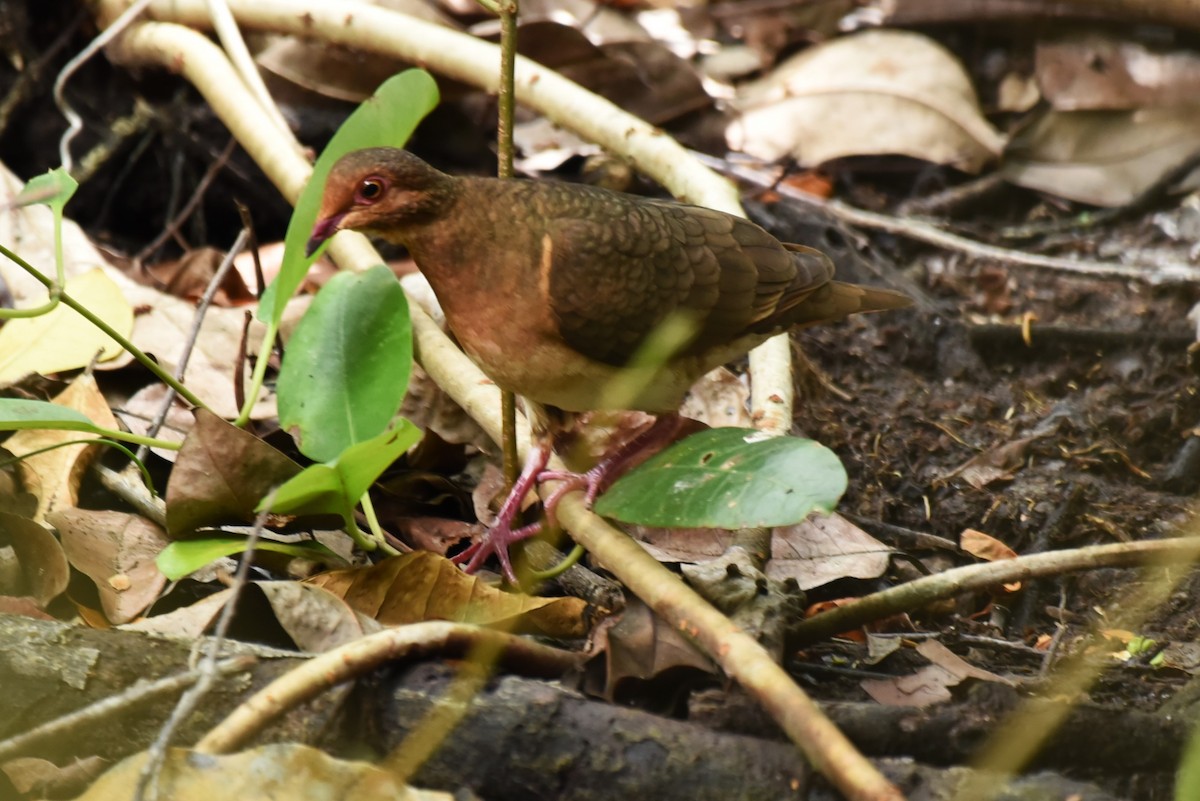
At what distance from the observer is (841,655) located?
10.2ft

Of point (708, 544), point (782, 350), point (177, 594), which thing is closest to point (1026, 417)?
point (782, 350)

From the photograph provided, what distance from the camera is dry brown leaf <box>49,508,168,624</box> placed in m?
3.03

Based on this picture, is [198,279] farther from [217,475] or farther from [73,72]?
[217,475]

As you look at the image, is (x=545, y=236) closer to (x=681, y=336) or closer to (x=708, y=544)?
(x=681, y=336)

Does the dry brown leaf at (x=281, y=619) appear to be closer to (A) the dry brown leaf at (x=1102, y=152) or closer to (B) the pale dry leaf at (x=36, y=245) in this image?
(B) the pale dry leaf at (x=36, y=245)

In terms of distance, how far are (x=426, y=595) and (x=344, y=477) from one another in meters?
0.39

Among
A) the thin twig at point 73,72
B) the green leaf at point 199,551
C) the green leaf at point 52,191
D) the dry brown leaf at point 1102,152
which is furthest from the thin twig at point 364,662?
the dry brown leaf at point 1102,152

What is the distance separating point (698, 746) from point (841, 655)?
0.84 metres

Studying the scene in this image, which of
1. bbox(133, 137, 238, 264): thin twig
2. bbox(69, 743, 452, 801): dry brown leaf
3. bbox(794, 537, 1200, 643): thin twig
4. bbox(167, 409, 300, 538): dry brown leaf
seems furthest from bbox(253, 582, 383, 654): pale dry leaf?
bbox(133, 137, 238, 264): thin twig

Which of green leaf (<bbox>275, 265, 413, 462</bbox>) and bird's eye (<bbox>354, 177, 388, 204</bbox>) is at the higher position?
bird's eye (<bbox>354, 177, 388, 204</bbox>)

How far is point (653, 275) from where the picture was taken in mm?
3656

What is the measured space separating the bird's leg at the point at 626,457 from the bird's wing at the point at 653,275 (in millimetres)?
335

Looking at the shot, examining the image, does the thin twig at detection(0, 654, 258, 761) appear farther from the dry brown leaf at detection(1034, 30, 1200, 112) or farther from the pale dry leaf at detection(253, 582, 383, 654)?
the dry brown leaf at detection(1034, 30, 1200, 112)

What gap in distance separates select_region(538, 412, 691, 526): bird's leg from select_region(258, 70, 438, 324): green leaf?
0.92m
